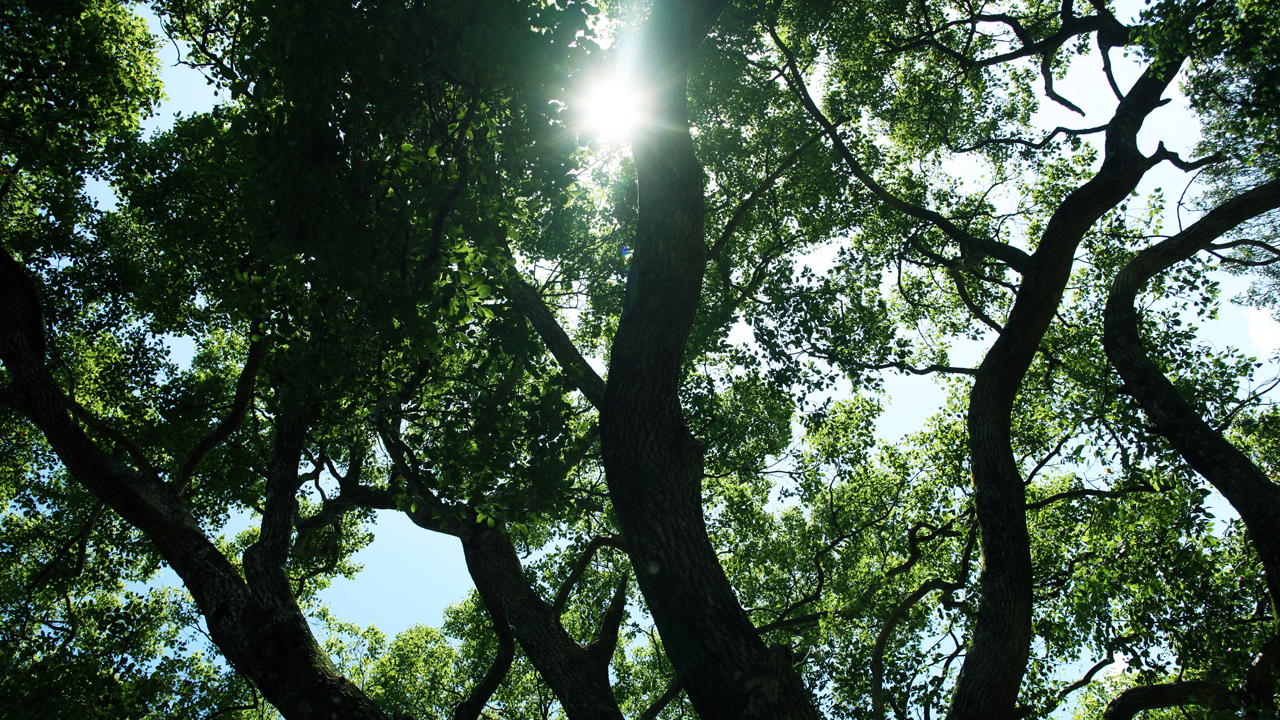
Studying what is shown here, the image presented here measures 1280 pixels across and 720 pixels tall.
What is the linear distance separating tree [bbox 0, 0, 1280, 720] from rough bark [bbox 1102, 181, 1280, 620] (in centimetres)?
4

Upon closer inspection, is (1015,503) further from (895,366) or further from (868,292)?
(868,292)

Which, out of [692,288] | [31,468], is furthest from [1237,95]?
[31,468]

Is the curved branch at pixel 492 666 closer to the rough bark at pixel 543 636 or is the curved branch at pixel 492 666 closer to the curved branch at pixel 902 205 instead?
the rough bark at pixel 543 636

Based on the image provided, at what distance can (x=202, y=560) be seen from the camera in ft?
20.9

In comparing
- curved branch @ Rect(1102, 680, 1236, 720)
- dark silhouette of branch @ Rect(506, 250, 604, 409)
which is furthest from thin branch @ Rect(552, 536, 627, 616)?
curved branch @ Rect(1102, 680, 1236, 720)

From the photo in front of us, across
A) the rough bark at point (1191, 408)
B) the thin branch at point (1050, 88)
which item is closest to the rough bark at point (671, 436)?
the rough bark at point (1191, 408)

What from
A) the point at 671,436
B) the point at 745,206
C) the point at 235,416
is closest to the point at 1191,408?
the point at 745,206

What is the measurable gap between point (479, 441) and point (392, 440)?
67.3 inches

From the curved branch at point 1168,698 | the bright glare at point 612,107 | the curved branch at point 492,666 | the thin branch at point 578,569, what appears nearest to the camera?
the bright glare at point 612,107

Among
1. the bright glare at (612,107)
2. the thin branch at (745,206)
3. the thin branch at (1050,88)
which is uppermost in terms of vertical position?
the thin branch at (1050,88)

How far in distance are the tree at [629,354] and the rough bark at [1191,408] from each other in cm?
4

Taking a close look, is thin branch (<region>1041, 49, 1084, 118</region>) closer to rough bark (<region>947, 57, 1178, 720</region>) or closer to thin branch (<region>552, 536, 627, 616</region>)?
rough bark (<region>947, 57, 1178, 720</region>)

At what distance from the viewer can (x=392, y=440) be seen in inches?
303

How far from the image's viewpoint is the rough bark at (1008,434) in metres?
5.30
